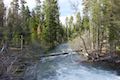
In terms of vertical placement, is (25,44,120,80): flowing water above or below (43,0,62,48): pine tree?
below

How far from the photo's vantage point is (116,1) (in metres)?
35.1

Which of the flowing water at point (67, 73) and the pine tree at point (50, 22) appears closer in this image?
the flowing water at point (67, 73)

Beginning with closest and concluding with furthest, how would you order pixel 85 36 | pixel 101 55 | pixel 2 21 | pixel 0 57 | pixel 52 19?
pixel 0 57
pixel 101 55
pixel 85 36
pixel 2 21
pixel 52 19

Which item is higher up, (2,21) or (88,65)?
(2,21)

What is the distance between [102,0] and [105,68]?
1018cm

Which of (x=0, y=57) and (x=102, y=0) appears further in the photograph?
(x=102, y=0)

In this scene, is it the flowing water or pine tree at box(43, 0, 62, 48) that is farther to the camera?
pine tree at box(43, 0, 62, 48)

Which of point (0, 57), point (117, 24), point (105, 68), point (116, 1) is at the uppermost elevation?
point (116, 1)

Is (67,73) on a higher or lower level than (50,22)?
lower

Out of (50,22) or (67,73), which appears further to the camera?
(50,22)

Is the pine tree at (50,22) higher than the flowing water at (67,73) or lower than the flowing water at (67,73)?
higher

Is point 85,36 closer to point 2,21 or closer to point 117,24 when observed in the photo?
point 117,24

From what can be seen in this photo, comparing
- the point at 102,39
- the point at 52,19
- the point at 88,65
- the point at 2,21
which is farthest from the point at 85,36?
the point at 52,19

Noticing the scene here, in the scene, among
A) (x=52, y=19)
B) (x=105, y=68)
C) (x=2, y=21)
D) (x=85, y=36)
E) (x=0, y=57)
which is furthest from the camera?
(x=52, y=19)
